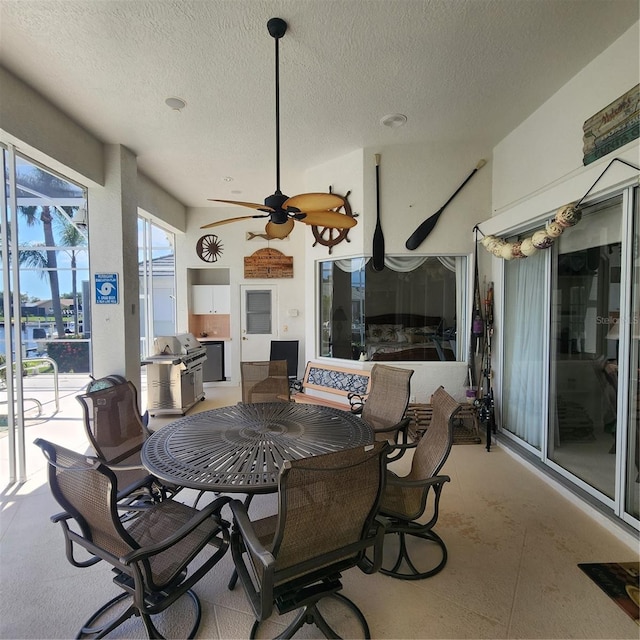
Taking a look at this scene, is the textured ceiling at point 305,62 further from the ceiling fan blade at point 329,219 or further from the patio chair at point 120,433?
the patio chair at point 120,433

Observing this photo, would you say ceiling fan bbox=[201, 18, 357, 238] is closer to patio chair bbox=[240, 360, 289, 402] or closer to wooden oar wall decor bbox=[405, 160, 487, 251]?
patio chair bbox=[240, 360, 289, 402]

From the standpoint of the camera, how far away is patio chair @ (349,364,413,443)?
9.45 ft

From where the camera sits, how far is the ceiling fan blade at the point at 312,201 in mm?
2484

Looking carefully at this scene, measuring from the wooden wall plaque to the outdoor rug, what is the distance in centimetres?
539

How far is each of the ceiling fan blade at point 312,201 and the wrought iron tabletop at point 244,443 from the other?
1.53 m

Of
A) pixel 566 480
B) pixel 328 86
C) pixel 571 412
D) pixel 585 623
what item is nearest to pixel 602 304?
pixel 571 412

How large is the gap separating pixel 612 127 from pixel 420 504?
9.36 feet

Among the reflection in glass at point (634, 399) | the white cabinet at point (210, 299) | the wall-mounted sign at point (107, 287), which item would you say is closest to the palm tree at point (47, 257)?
the wall-mounted sign at point (107, 287)

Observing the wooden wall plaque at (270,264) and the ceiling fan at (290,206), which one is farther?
the wooden wall plaque at (270,264)

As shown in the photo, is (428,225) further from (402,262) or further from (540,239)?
(540,239)

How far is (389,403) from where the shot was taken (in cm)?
304

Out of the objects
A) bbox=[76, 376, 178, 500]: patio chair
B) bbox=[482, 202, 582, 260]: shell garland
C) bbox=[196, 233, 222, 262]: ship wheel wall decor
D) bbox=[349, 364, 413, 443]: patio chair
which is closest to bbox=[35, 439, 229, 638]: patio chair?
bbox=[76, 376, 178, 500]: patio chair

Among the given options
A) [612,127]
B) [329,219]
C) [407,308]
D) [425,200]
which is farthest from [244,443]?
[425,200]

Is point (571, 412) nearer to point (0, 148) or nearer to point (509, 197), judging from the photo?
point (509, 197)
